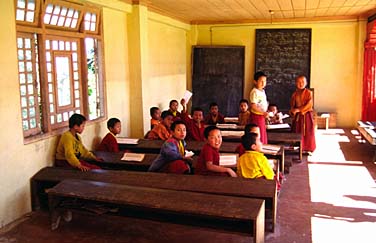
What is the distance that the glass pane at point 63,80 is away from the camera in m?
4.82

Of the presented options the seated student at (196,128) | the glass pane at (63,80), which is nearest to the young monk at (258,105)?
the seated student at (196,128)

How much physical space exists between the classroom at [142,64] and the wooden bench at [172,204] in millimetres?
665

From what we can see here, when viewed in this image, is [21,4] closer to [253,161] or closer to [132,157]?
[132,157]

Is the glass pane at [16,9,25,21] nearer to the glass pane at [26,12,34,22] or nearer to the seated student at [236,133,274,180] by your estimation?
the glass pane at [26,12,34,22]

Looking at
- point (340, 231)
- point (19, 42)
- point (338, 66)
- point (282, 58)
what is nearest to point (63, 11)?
point (19, 42)

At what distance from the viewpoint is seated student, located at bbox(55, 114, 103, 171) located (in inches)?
174

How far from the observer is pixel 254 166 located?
380 centimetres

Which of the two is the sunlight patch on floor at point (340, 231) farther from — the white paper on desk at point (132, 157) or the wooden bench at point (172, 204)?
the white paper on desk at point (132, 157)

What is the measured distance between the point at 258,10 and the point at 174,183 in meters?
5.25

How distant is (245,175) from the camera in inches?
152

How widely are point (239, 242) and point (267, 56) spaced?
22.2 ft

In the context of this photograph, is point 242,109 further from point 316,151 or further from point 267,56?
point 267,56

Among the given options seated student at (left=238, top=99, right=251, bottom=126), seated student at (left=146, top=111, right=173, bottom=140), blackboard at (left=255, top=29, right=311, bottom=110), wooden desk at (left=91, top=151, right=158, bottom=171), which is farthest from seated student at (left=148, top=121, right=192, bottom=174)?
blackboard at (left=255, top=29, right=311, bottom=110)

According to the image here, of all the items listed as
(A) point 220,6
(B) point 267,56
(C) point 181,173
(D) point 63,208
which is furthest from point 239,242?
(B) point 267,56
